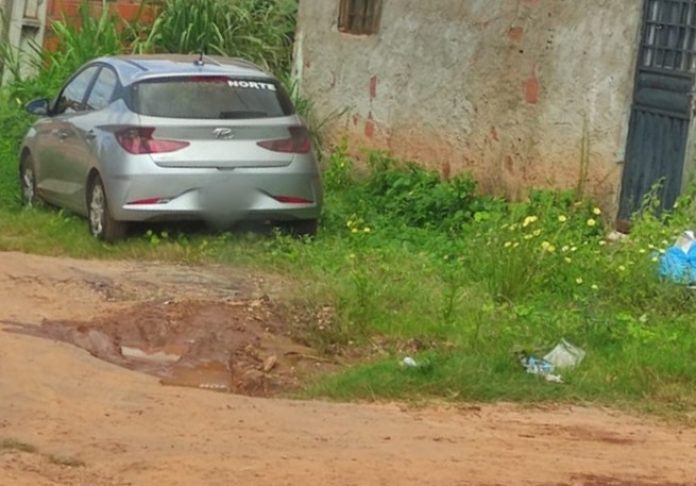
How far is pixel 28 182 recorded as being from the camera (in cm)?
1503

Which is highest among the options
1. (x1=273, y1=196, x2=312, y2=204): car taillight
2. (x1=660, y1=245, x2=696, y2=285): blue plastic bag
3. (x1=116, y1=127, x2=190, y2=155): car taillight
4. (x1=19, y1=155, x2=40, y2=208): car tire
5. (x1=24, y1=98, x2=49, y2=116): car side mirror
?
(x1=116, y1=127, x2=190, y2=155): car taillight

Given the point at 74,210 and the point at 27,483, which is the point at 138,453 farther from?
the point at 74,210

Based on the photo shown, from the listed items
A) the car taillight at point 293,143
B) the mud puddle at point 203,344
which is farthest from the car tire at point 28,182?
the mud puddle at point 203,344

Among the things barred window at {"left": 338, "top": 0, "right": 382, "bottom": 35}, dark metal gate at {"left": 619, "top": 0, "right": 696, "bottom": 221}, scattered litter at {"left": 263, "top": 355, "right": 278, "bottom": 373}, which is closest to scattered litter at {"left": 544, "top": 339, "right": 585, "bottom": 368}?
scattered litter at {"left": 263, "top": 355, "right": 278, "bottom": 373}

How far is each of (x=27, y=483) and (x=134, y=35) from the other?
516 inches

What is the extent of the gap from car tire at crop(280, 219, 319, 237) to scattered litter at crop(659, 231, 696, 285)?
337cm

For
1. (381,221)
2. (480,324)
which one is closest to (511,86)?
(381,221)

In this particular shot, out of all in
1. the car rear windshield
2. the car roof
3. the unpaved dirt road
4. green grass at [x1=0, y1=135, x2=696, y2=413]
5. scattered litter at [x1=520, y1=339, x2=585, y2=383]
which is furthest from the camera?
the car roof

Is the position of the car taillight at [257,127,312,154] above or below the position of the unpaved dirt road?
above

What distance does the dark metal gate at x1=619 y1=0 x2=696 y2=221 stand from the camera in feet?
41.4

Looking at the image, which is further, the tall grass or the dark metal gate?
the tall grass

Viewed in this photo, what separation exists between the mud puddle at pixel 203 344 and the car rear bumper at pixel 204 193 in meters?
2.01

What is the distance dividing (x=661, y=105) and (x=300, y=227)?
3.11 metres

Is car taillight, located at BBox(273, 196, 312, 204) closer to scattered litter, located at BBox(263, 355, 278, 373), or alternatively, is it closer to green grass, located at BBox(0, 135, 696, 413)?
green grass, located at BBox(0, 135, 696, 413)
